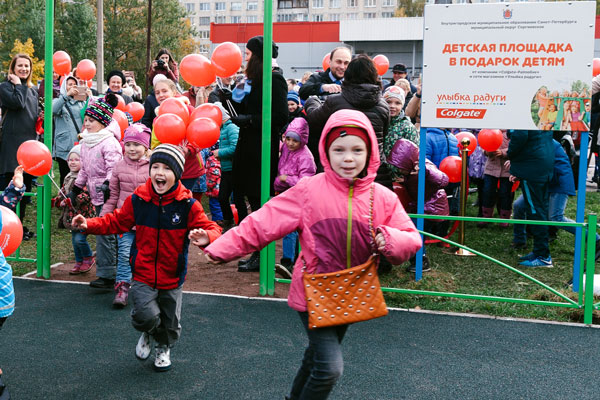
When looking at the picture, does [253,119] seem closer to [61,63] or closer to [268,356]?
[268,356]

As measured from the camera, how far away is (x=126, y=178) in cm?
571

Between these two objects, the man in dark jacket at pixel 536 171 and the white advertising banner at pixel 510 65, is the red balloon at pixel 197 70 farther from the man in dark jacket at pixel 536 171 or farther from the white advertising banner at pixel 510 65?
the man in dark jacket at pixel 536 171

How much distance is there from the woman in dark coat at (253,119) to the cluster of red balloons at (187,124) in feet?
0.92

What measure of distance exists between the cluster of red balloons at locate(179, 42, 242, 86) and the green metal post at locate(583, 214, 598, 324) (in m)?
3.74

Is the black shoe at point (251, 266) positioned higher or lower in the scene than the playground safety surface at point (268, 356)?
higher

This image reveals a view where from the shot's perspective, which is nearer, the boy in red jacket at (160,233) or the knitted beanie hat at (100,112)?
the boy in red jacket at (160,233)

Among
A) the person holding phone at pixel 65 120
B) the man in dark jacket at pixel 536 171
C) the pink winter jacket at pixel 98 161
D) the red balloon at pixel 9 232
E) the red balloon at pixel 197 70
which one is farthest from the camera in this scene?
the person holding phone at pixel 65 120

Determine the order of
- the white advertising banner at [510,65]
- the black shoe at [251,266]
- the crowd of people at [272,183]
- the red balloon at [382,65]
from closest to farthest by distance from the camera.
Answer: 1. the crowd of people at [272,183]
2. the white advertising banner at [510,65]
3. the black shoe at [251,266]
4. the red balloon at [382,65]

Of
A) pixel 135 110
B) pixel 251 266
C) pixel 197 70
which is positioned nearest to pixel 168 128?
pixel 197 70

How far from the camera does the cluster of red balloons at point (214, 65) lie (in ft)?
21.8

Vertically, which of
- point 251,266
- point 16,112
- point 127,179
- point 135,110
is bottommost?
point 251,266

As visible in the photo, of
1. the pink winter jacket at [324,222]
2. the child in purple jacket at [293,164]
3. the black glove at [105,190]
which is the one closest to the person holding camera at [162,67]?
the child in purple jacket at [293,164]

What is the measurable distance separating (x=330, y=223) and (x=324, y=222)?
0.03 metres

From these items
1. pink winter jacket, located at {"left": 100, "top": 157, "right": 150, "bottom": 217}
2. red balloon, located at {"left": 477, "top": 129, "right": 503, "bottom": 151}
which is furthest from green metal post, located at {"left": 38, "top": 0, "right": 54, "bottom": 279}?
red balloon, located at {"left": 477, "top": 129, "right": 503, "bottom": 151}
